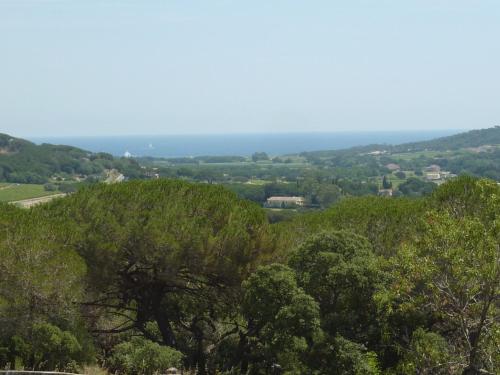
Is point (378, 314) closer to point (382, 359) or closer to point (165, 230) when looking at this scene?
point (382, 359)

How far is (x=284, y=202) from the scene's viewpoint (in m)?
104

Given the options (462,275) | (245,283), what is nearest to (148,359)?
(245,283)

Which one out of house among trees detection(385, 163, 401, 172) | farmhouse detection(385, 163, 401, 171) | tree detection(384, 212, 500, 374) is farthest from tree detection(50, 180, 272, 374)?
farmhouse detection(385, 163, 401, 171)

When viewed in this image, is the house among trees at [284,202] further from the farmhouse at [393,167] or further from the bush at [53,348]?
the bush at [53,348]

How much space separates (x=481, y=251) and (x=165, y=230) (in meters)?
8.73

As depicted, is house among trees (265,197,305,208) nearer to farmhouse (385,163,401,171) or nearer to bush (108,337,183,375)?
farmhouse (385,163,401,171)

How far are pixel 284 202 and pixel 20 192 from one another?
143 ft

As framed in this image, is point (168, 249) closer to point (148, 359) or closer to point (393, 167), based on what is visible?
point (148, 359)

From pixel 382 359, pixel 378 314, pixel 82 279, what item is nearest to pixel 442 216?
pixel 378 314

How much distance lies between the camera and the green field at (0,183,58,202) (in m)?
87.0

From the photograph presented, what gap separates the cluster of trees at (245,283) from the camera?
11547 millimetres

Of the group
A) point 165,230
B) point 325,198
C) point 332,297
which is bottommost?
point 325,198

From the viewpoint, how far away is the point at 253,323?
50.6ft

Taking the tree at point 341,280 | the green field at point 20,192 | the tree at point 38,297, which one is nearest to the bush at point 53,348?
the tree at point 38,297
